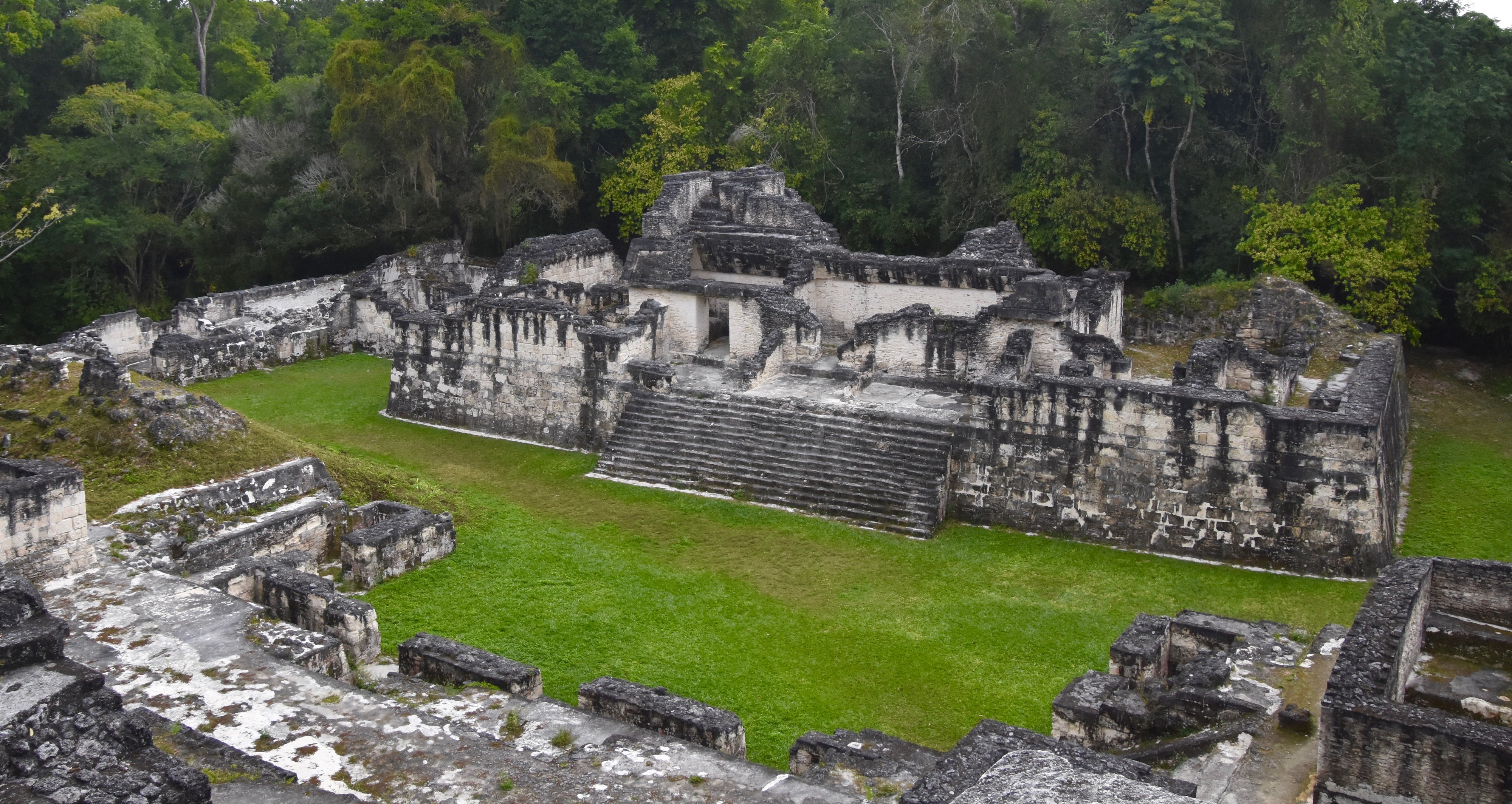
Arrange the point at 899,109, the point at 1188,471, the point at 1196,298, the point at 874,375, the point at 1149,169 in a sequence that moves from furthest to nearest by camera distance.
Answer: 1. the point at 899,109
2. the point at 1149,169
3. the point at 1196,298
4. the point at 874,375
5. the point at 1188,471

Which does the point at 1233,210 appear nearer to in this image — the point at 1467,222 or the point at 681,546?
the point at 1467,222

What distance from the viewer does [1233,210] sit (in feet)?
81.7

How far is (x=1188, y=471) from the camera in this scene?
49.3 feet

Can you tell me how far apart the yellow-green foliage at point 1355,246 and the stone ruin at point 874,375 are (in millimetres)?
1472

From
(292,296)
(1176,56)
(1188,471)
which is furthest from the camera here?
(292,296)

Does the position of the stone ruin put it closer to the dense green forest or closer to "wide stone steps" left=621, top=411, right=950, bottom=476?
"wide stone steps" left=621, top=411, right=950, bottom=476

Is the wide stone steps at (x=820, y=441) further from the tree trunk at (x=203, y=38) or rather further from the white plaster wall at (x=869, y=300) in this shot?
the tree trunk at (x=203, y=38)

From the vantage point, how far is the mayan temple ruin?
334 inches

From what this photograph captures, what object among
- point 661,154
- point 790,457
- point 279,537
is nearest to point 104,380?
point 279,537

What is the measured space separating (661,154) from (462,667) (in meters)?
20.7

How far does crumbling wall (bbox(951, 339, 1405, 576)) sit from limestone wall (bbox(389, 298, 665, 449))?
224 inches

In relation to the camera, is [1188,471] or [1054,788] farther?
[1188,471]

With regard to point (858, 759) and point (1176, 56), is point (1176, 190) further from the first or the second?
point (858, 759)

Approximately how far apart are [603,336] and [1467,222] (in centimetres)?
1563
